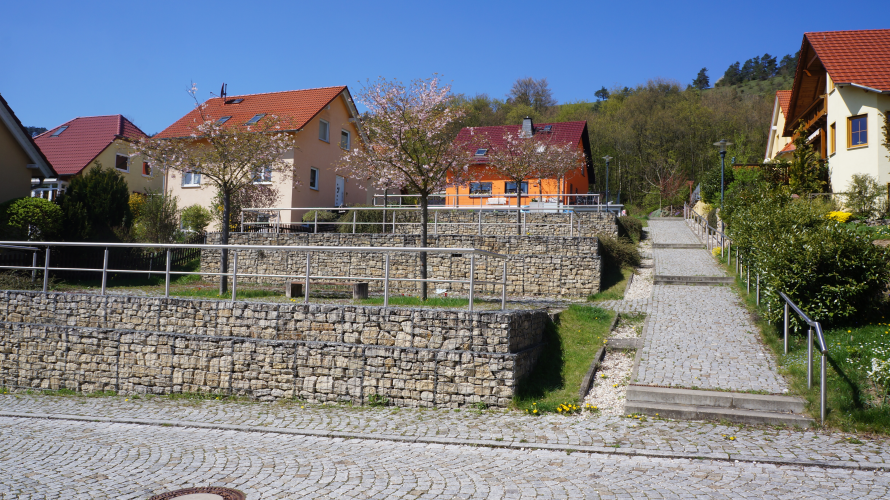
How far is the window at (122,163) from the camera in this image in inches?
1302

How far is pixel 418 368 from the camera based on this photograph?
8.80m

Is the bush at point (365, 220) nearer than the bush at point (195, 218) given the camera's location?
Yes

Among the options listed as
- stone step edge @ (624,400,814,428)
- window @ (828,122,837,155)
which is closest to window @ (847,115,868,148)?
window @ (828,122,837,155)

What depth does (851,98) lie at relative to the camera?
2075 centimetres

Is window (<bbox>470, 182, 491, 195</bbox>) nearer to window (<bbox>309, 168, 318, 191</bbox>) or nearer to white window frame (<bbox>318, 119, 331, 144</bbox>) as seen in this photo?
white window frame (<bbox>318, 119, 331, 144</bbox>)

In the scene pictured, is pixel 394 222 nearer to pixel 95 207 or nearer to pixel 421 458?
pixel 95 207

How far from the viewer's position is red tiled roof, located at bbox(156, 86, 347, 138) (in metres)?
28.5

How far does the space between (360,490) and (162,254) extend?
678 inches

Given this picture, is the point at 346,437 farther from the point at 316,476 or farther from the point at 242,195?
the point at 242,195

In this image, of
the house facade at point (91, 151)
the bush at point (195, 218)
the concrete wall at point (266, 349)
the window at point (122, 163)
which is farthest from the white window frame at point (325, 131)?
the concrete wall at point (266, 349)

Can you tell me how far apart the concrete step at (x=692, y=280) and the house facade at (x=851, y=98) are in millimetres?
8023

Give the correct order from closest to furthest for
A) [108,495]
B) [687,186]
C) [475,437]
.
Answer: [108,495]
[475,437]
[687,186]

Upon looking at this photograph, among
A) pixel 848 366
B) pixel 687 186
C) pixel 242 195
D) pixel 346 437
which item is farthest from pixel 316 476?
pixel 687 186

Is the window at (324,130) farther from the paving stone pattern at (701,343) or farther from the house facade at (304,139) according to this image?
the paving stone pattern at (701,343)
